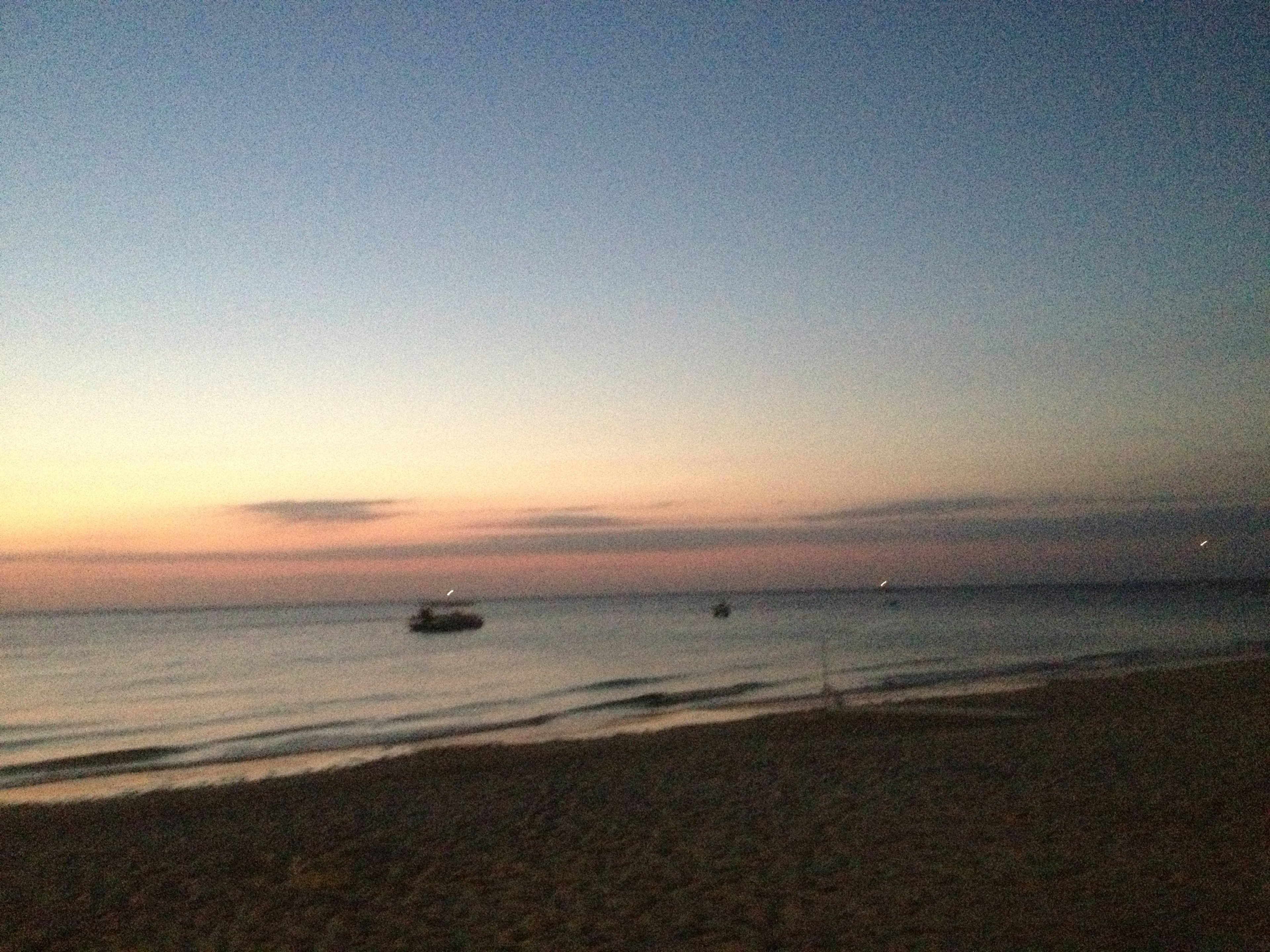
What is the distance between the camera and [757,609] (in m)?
165

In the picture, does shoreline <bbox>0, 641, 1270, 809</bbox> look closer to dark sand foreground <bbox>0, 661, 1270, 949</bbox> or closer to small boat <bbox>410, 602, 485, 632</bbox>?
dark sand foreground <bbox>0, 661, 1270, 949</bbox>

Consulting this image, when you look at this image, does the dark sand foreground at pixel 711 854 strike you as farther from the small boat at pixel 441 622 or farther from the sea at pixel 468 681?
the small boat at pixel 441 622

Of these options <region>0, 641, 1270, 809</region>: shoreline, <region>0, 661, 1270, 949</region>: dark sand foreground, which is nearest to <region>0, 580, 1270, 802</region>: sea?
<region>0, 641, 1270, 809</region>: shoreline

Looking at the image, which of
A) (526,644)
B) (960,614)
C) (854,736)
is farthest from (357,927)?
(960,614)

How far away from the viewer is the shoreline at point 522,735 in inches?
767

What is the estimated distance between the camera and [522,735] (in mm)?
24844

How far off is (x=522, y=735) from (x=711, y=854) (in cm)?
1575

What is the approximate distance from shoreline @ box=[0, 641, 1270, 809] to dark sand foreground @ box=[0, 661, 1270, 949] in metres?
2.78

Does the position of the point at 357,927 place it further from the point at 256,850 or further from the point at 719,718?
the point at 719,718

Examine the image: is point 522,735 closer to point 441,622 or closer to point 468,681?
point 468,681

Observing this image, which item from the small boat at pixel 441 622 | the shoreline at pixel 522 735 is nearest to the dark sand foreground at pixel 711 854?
the shoreline at pixel 522 735

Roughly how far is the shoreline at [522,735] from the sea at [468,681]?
4.5 inches

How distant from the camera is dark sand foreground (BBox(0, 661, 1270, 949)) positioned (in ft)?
24.5

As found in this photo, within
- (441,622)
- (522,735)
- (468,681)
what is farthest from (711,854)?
(441,622)
